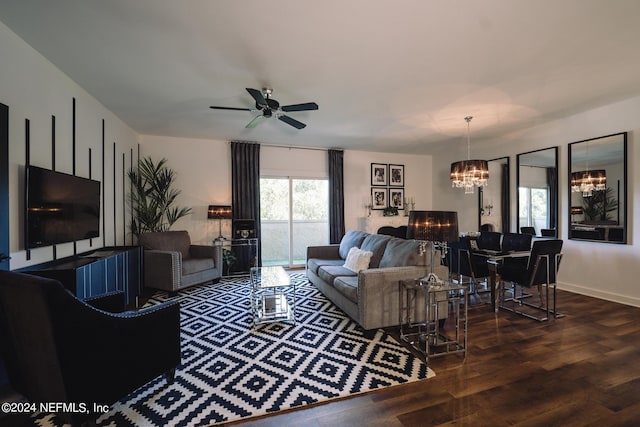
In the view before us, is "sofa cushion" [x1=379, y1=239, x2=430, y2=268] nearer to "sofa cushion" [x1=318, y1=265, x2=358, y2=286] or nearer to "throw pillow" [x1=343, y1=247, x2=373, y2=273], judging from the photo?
"throw pillow" [x1=343, y1=247, x2=373, y2=273]

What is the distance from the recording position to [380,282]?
9.11ft

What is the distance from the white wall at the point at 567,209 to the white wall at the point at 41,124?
22.0 feet

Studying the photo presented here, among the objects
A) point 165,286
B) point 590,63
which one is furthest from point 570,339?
point 165,286

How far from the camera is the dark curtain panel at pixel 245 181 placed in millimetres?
5652

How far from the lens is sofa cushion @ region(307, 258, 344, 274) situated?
4266 millimetres

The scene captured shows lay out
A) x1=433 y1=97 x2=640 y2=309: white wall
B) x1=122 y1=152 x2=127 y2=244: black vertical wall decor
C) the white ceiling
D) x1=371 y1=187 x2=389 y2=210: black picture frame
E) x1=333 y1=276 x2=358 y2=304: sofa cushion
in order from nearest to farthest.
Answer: the white ceiling → x1=333 y1=276 x2=358 y2=304: sofa cushion → x1=433 y1=97 x2=640 y2=309: white wall → x1=122 y1=152 x2=127 y2=244: black vertical wall decor → x1=371 y1=187 x2=389 y2=210: black picture frame

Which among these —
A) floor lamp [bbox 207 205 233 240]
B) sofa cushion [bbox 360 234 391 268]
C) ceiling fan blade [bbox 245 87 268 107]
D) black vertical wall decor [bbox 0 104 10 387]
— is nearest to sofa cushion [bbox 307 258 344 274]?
sofa cushion [bbox 360 234 391 268]

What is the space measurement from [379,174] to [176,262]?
15.8 feet

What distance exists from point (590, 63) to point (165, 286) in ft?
18.7

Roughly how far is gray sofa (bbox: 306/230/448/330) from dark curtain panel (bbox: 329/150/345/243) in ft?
8.21

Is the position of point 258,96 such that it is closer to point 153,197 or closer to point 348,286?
point 348,286

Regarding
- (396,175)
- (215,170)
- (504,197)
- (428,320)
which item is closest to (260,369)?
(428,320)

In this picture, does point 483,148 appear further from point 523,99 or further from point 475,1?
point 475,1

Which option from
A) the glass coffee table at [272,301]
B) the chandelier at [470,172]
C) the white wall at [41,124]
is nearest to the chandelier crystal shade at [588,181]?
the chandelier at [470,172]
